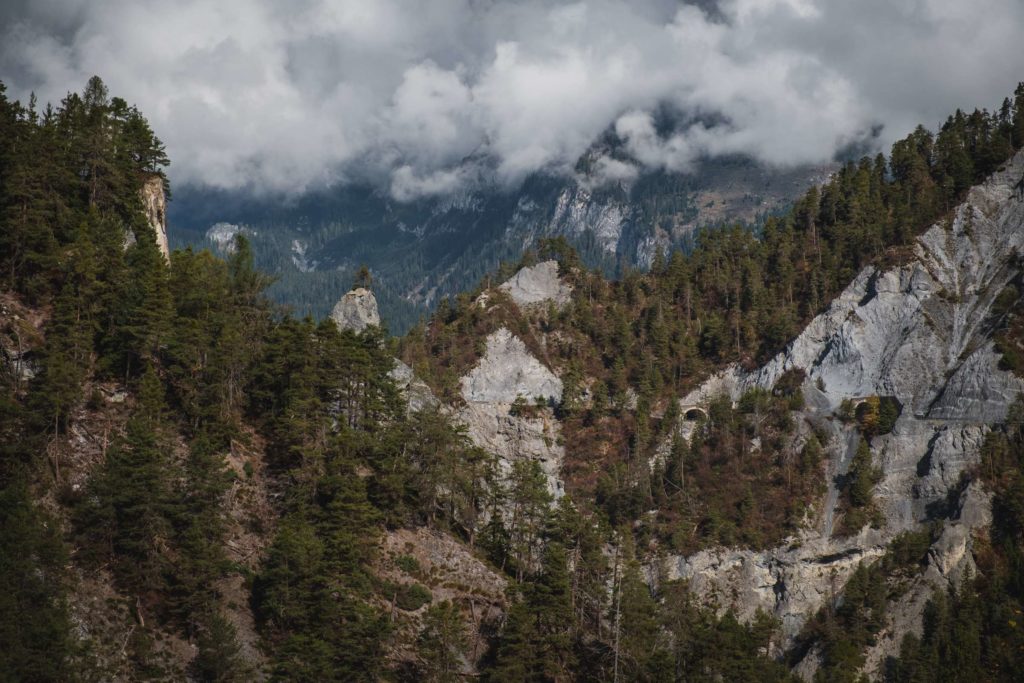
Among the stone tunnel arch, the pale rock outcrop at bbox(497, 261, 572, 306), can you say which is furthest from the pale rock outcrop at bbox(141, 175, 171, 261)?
the stone tunnel arch

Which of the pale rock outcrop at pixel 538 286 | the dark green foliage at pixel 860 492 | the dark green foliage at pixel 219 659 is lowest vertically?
the dark green foliage at pixel 219 659

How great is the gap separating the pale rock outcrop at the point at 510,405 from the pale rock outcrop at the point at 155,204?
47.9 meters

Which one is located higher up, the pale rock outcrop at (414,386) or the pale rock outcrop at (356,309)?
the pale rock outcrop at (356,309)

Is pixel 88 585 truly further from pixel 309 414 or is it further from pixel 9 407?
pixel 309 414

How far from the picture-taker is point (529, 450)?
125 metres

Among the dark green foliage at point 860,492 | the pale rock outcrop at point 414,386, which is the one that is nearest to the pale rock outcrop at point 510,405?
the pale rock outcrop at point 414,386

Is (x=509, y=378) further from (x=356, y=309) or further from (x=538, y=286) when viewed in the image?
(x=356, y=309)

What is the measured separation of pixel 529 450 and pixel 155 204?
203 feet

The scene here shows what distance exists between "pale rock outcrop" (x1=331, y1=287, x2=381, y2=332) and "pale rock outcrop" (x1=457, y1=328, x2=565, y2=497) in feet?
60.3

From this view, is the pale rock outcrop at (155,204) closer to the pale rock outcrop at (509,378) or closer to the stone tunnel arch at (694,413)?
the pale rock outcrop at (509,378)

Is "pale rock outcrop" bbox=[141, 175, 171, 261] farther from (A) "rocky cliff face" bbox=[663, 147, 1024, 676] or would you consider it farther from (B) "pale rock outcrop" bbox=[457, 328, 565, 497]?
(A) "rocky cliff face" bbox=[663, 147, 1024, 676]

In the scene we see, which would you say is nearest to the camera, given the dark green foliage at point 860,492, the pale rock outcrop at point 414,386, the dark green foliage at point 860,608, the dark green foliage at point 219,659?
the dark green foliage at point 219,659

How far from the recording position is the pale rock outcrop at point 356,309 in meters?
131

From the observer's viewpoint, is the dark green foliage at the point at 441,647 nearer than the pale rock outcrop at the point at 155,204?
Yes
